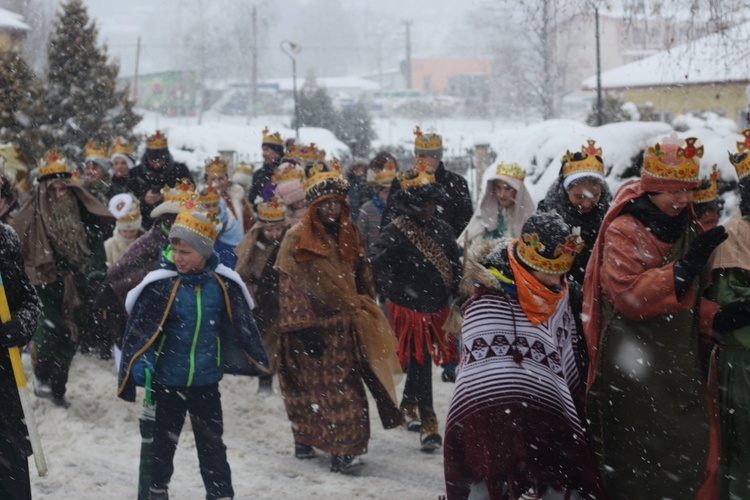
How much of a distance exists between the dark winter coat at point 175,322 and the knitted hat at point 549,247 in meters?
1.93

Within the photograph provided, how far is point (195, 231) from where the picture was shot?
5.63 m

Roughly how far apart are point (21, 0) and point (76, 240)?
4548 centimetres

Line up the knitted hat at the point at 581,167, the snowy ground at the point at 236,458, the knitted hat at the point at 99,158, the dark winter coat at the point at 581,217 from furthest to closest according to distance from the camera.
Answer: the knitted hat at the point at 99,158 → the snowy ground at the point at 236,458 → the knitted hat at the point at 581,167 → the dark winter coat at the point at 581,217

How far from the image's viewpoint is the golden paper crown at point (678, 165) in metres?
4.75

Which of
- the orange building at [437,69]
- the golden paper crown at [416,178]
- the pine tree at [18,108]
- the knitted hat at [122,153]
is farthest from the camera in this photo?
the orange building at [437,69]

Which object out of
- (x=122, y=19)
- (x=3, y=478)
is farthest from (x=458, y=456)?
(x=122, y=19)

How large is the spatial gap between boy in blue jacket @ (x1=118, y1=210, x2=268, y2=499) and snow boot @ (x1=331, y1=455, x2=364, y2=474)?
1.34 m

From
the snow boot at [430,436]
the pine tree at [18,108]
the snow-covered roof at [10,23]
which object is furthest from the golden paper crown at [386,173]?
the snow-covered roof at [10,23]

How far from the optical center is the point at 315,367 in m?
7.14

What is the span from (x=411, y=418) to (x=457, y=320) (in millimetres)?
1151

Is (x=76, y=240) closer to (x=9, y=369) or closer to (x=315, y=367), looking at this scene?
(x=315, y=367)

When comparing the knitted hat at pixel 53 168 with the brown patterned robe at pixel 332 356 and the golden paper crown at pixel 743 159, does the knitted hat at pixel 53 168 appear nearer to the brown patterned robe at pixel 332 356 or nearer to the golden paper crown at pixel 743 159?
the brown patterned robe at pixel 332 356

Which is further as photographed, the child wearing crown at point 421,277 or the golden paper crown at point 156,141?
the golden paper crown at point 156,141

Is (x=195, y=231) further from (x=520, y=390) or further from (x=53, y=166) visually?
(x=53, y=166)
